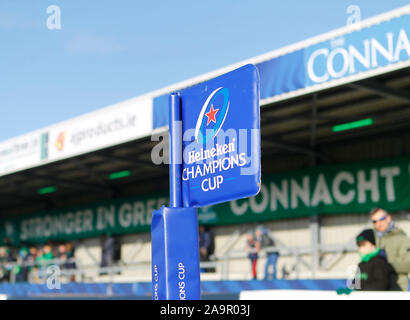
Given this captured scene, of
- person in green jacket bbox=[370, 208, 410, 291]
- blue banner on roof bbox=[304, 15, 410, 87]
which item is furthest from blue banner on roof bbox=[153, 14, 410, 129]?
person in green jacket bbox=[370, 208, 410, 291]

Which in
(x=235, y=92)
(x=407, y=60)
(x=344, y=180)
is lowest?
(x=235, y=92)

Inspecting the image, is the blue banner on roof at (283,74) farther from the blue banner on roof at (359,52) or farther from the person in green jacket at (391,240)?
the person in green jacket at (391,240)

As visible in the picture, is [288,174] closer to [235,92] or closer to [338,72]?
[338,72]

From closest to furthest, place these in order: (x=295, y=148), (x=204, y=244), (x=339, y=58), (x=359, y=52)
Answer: (x=359, y=52) < (x=339, y=58) < (x=295, y=148) < (x=204, y=244)

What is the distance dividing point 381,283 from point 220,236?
1512cm

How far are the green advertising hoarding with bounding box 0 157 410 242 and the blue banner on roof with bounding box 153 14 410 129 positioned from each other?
5.43 meters

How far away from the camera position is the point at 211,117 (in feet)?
7.82

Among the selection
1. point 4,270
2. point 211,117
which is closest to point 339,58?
point 211,117

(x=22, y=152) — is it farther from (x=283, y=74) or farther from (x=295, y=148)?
(x=283, y=74)

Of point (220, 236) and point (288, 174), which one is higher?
point (288, 174)

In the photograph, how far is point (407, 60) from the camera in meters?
10.0

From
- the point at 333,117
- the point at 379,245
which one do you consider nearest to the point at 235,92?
the point at 379,245

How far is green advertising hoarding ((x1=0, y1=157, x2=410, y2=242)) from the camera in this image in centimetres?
1605

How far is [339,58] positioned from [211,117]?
9.28m
